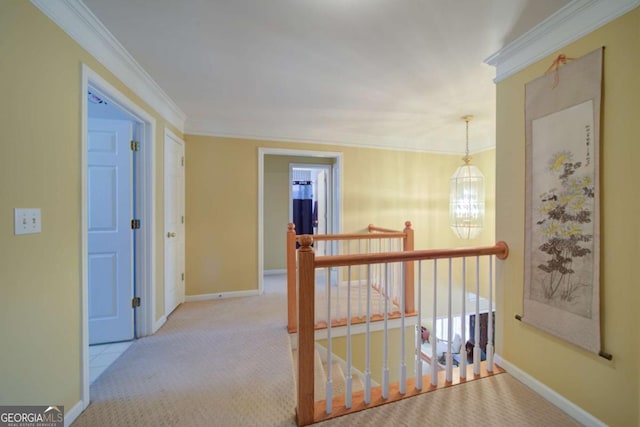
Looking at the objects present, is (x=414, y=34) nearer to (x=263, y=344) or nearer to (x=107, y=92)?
(x=107, y=92)

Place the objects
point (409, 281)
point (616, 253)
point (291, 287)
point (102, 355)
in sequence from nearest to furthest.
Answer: point (616, 253)
point (102, 355)
point (291, 287)
point (409, 281)

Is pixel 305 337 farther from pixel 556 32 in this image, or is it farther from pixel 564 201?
pixel 556 32

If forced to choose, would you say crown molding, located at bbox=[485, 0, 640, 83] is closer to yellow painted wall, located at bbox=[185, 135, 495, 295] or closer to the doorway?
yellow painted wall, located at bbox=[185, 135, 495, 295]

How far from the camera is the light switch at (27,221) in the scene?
41.2 inches

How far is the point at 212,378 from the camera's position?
1.66 metres

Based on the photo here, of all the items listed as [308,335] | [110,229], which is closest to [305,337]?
[308,335]

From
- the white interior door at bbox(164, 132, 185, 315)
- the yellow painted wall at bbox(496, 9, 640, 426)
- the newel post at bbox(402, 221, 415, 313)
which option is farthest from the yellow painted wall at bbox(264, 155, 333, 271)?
the yellow painted wall at bbox(496, 9, 640, 426)

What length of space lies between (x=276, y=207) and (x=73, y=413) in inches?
142

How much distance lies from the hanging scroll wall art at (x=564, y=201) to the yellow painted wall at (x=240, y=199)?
221 centimetres

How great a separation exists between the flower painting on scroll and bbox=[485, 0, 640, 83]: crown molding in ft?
1.31

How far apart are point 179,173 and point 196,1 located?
1.98 metres

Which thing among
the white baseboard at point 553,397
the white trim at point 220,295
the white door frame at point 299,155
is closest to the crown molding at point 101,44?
the white door frame at point 299,155

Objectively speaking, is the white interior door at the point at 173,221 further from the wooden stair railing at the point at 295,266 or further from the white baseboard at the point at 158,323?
the wooden stair railing at the point at 295,266

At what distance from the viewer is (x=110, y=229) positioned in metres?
2.11
